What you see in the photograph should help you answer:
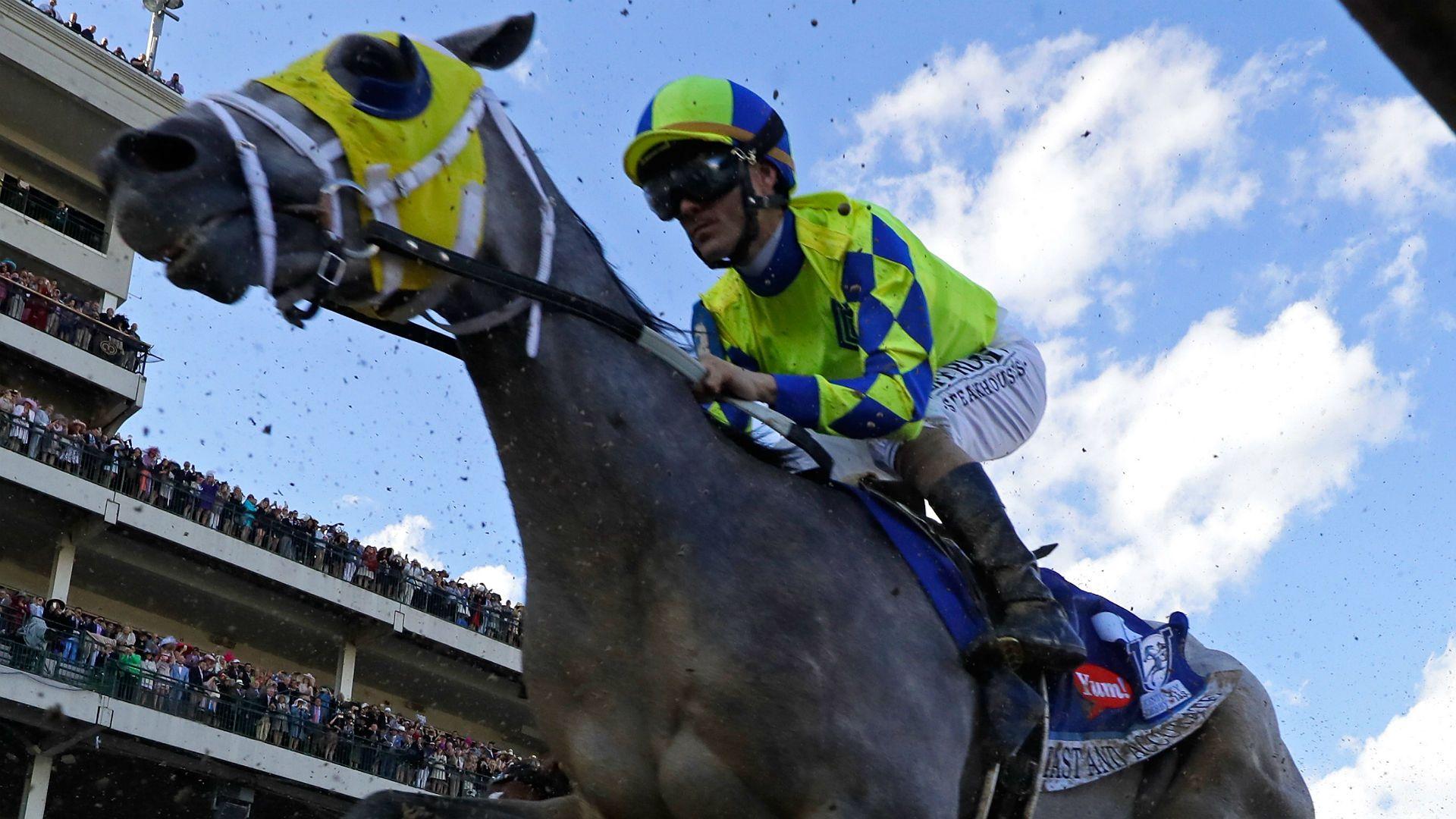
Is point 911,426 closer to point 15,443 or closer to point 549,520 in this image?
point 549,520

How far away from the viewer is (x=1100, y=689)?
4738 mm

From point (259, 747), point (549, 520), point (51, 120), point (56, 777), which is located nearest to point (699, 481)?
point (549, 520)

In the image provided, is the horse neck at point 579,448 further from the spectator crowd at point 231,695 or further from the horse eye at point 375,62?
the spectator crowd at point 231,695

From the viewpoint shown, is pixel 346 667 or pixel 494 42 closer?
pixel 494 42

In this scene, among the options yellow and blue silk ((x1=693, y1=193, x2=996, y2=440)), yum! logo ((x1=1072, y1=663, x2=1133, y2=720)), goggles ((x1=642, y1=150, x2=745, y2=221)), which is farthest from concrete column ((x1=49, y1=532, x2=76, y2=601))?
yum! logo ((x1=1072, y1=663, x2=1133, y2=720))

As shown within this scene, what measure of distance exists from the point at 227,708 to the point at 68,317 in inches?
286

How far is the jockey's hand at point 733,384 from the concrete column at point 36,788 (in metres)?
20.6

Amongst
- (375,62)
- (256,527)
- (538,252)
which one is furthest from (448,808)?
(256,527)

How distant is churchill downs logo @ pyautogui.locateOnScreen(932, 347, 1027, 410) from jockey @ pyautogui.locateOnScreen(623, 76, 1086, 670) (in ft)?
0.11

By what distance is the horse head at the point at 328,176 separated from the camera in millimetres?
Answer: 3498

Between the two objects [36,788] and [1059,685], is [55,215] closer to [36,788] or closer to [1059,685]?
[36,788]

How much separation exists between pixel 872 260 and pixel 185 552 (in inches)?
888

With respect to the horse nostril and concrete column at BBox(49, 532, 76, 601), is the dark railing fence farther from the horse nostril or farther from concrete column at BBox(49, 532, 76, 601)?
the horse nostril

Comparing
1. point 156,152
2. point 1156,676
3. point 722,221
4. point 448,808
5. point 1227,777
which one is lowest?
point 448,808
